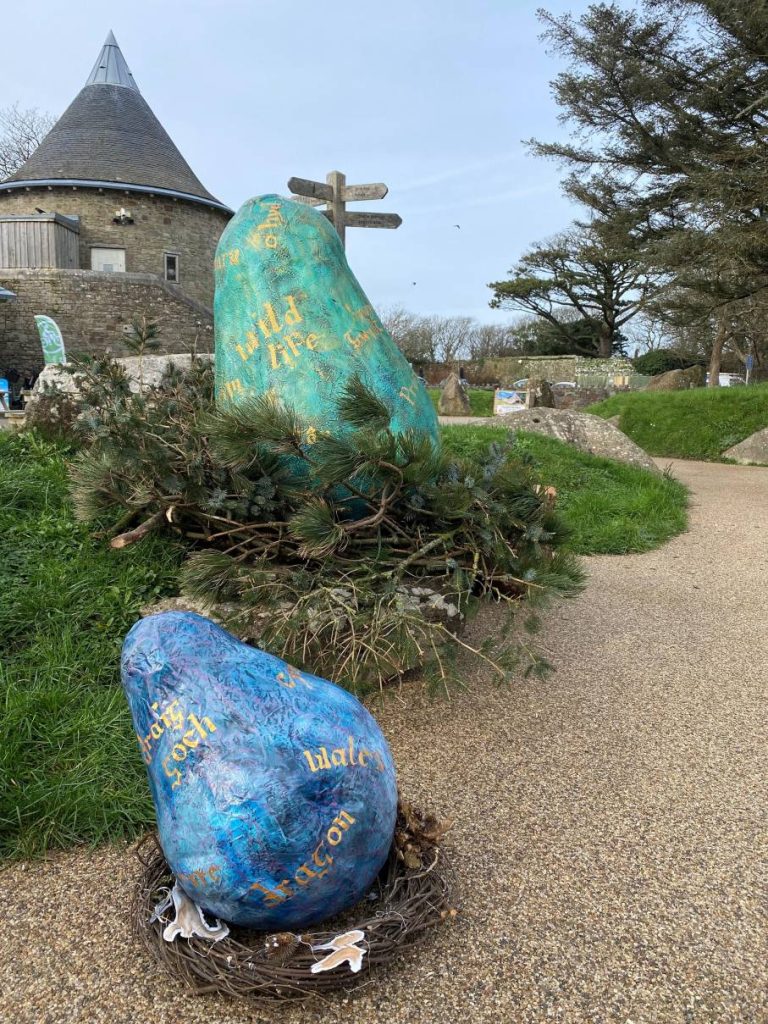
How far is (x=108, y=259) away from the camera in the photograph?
2394cm

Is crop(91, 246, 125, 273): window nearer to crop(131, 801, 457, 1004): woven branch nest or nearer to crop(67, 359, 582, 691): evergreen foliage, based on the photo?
Answer: crop(67, 359, 582, 691): evergreen foliage

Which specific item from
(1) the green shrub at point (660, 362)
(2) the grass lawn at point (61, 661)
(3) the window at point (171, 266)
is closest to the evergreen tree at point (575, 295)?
(1) the green shrub at point (660, 362)

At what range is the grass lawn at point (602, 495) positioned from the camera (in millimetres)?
6910

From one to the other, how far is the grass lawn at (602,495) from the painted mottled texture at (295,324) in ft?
9.93

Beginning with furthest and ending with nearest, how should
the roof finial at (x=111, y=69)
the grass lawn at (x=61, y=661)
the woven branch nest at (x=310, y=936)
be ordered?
the roof finial at (x=111, y=69)
the grass lawn at (x=61, y=661)
the woven branch nest at (x=310, y=936)

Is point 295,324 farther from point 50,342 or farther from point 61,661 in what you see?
point 50,342

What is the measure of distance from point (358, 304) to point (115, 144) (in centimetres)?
2566

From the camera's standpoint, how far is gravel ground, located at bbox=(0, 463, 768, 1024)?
5.60 ft

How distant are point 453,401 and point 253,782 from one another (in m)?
20.1

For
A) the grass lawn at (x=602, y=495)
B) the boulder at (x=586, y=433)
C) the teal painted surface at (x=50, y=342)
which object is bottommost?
the grass lawn at (x=602, y=495)

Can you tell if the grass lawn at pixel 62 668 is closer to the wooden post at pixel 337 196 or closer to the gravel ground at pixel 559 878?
the gravel ground at pixel 559 878

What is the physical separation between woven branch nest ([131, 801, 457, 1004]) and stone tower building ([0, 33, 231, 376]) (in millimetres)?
18386

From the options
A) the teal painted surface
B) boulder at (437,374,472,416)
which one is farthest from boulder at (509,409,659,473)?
boulder at (437,374,472,416)

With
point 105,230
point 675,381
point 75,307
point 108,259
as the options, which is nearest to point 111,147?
point 105,230
